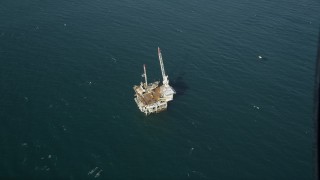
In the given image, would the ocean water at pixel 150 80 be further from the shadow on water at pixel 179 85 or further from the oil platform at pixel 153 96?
the oil platform at pixel 153 96

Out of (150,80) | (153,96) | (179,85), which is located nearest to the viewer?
(153,96)

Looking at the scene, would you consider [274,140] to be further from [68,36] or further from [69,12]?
[69,12]

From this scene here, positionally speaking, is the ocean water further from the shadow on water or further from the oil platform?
the oil platform

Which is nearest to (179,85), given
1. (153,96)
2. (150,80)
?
(150,80)

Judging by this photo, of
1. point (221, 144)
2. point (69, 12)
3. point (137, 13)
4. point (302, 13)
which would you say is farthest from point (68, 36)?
point (302, 13)

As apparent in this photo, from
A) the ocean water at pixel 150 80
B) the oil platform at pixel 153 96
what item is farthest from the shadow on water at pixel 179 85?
the oil platform at pixel 153 96

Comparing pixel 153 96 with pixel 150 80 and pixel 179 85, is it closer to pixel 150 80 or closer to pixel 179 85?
pixel 150 80
